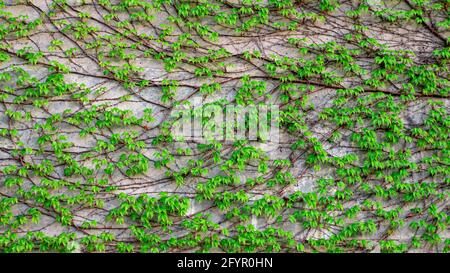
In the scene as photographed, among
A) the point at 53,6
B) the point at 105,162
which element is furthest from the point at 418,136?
the point at 53,6

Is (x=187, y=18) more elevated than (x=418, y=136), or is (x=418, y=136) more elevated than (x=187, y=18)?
(x=187, y=18)

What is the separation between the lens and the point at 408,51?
4254 millimetres

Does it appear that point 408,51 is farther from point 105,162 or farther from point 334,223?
point 105,162

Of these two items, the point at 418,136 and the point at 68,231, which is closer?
the point at 68,231

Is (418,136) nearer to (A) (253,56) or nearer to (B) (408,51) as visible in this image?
(B) (408,51)

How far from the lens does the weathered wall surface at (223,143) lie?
389 cm

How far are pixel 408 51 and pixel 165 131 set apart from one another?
2.36 metres

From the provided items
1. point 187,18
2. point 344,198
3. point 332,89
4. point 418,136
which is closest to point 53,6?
point 187,18

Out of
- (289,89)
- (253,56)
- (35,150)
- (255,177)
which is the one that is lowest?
(255,177)

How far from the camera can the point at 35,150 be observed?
154 inches

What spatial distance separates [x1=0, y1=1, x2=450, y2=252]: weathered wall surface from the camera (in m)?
3.89

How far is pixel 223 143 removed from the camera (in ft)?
13.3

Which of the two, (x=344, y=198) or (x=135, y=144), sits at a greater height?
(x=135, y=144)

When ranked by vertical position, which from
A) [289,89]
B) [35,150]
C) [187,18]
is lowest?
[35,150]
